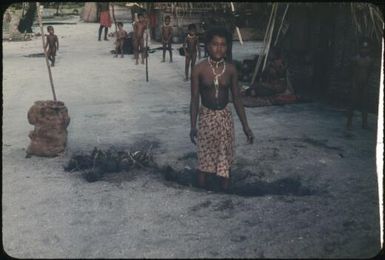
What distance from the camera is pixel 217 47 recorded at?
176 inches

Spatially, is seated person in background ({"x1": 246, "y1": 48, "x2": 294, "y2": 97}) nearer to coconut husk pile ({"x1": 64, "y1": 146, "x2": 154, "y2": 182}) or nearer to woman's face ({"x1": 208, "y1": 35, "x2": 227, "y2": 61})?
coconut husk pile ({"x1": 64, "y1": 146, "x2": 154, "y2": 182})

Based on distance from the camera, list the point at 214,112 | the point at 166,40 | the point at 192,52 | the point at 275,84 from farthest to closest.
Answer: the point at 166,40 → the point at 192,52 → the point at 275,84 → the point at 214,112

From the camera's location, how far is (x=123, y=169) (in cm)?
561

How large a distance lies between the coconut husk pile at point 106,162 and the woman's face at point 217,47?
73.3 inches

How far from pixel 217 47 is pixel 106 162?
2.15 meters

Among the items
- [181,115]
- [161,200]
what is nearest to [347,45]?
[181,115]

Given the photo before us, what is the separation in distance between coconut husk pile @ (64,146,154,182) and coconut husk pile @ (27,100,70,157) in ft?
1.39

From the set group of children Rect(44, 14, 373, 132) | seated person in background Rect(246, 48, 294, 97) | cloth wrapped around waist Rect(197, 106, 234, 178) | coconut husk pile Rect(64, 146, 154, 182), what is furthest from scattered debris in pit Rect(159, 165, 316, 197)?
seated person in background Rect(246, 48, 294, 97)

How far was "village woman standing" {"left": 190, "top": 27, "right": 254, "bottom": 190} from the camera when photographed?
4664 millimetres

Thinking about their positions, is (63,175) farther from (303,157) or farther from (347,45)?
(347,45)

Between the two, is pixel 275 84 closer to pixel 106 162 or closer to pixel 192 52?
pixel 192 52

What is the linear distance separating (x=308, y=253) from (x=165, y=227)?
1.31 m

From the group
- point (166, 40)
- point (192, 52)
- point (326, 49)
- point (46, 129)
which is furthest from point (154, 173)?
point (166, 40)

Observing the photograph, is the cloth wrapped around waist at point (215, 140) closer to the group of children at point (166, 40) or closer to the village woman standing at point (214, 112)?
the village woman standing at point (214, 112)
